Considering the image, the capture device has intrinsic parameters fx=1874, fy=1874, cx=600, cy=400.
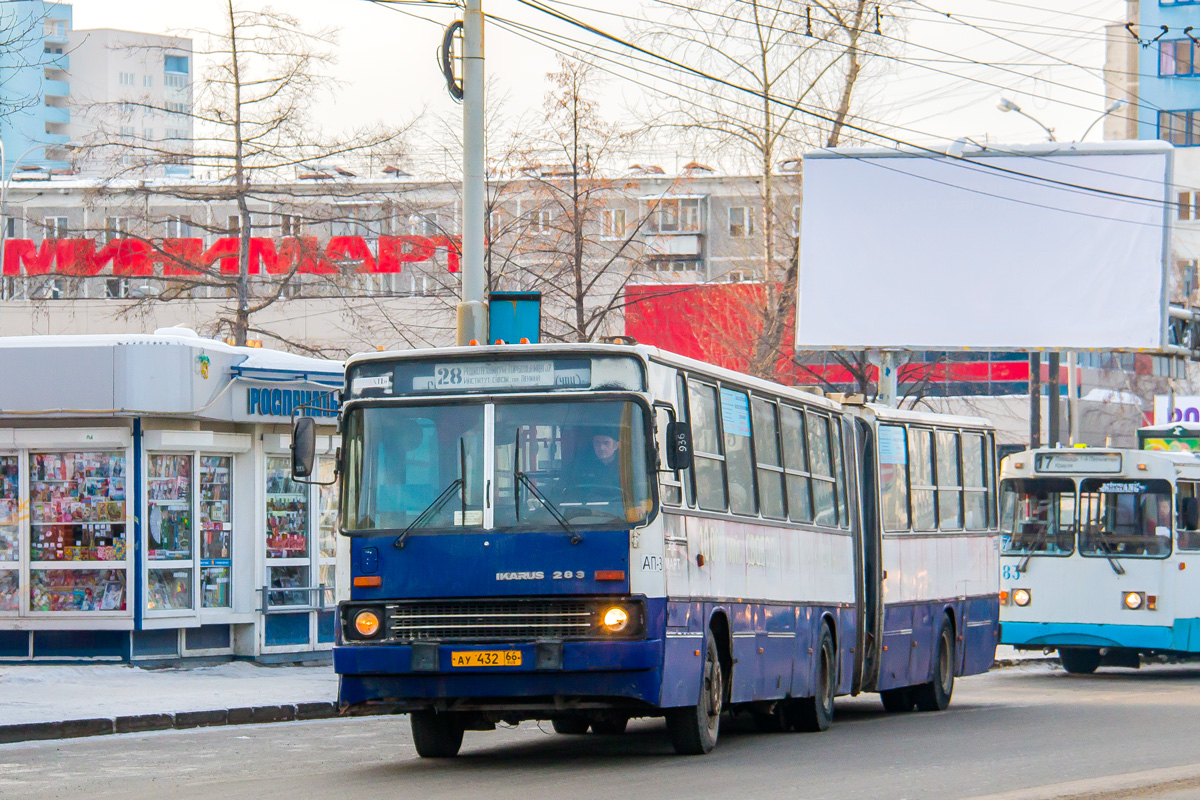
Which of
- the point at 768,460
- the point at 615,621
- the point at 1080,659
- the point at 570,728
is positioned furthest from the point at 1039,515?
the point at 615,621

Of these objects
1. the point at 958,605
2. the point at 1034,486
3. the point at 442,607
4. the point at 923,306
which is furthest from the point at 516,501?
the point at 923,306

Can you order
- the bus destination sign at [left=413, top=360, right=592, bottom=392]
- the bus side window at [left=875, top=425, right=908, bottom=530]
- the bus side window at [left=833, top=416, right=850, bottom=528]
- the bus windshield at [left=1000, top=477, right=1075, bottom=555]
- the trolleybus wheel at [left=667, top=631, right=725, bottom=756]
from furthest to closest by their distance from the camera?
the bus windshield at [left=1000, top=477, right=1075, bottom=555] → the bus side window at [left=875, top=425, right=908, bottom=530] → the bus side window at [left=833, top=416, right=850, bottom=528] → the trolleybus wheel at [left=667, top=631, right=725, bottom=756] → the bus destination sign at [left=413, top=360, right=592, bottom=392]

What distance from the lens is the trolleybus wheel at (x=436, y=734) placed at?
12617 millimetres

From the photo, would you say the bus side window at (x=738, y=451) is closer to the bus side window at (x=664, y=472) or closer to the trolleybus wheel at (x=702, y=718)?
the trolleybus wheel at (x=702, y=718)

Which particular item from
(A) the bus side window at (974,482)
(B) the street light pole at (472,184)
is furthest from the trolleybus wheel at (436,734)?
(A) the bus side window at (974,482)

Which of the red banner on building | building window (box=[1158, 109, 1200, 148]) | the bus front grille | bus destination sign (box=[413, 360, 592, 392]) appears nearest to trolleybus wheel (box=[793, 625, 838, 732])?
the bus front grille

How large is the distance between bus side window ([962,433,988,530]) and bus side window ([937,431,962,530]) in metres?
0.20

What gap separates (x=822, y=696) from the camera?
1567 centimetres

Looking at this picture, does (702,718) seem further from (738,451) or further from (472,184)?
(472,184)

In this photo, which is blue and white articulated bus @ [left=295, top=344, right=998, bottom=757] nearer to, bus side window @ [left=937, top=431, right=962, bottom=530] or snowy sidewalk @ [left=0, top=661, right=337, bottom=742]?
snowy sidewalk @ [left=0, top=661, right=337, bottom=742]

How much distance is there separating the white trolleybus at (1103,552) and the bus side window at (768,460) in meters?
9.37

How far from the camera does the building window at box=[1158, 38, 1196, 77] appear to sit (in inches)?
2938

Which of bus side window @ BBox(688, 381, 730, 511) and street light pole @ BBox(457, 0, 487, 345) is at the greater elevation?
street light pole @ BBox(457, 0, 487, 345)

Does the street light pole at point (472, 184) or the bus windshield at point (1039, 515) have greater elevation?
the street light pole at point (472, 184)
